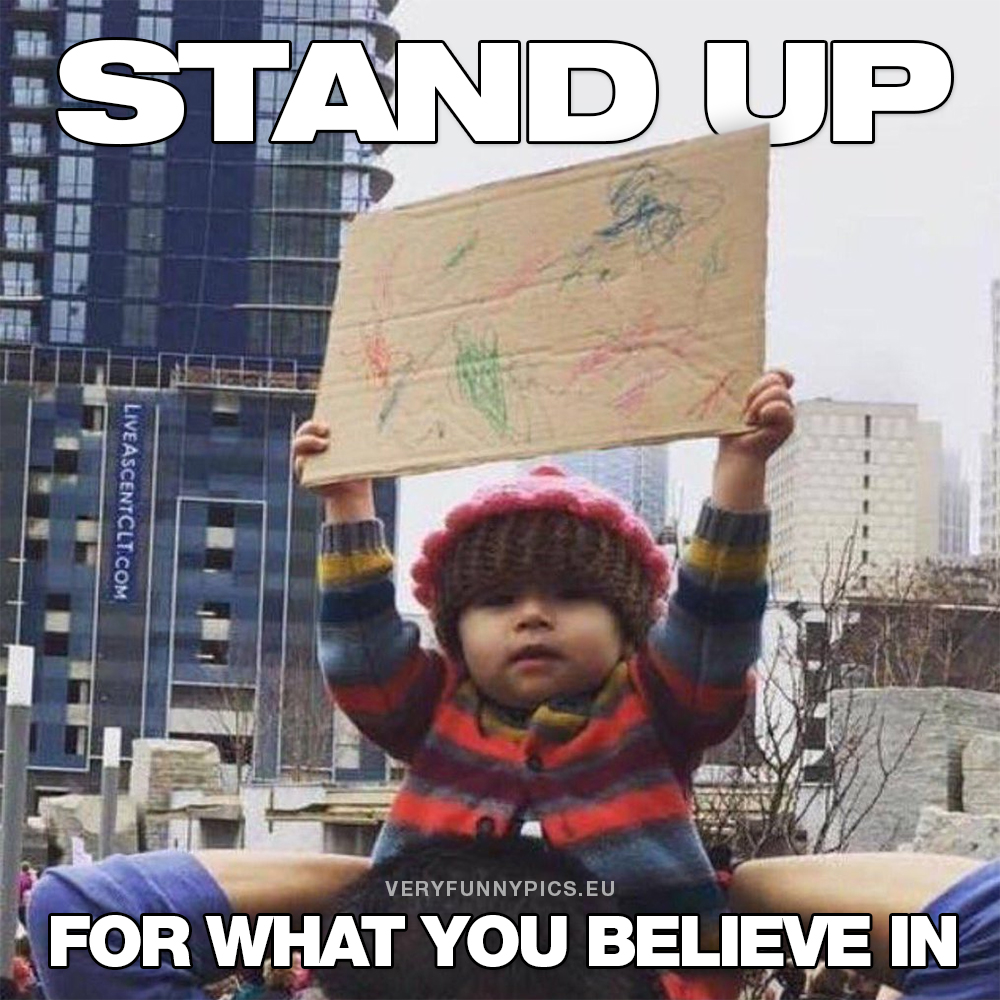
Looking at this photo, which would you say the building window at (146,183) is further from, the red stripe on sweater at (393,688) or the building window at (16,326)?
the red stripe on sweater at (393,688)

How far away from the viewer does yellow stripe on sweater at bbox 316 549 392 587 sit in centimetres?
365

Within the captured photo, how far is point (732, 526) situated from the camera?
3480 millimetres

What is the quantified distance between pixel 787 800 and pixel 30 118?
107ft

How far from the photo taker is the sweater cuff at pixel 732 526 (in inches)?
137

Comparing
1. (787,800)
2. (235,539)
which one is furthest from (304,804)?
(235,539)

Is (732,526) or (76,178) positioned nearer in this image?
(732,526)

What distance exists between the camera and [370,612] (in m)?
3.64

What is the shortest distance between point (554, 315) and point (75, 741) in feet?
161

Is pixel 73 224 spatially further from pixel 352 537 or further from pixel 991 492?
pixel 991 492

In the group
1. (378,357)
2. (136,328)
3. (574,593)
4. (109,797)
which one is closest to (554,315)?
(378,357)

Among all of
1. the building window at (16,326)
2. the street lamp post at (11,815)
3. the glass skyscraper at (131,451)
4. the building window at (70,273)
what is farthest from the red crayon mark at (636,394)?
the building window at (16,326)

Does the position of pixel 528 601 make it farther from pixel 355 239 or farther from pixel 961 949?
pixel 961 949

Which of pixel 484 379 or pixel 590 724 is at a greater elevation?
pixel 484 379

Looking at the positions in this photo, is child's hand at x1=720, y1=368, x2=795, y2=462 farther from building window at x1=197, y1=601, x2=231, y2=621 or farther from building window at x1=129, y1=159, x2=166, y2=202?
building window at x1=197, y1=601, x2=231, y2=621
